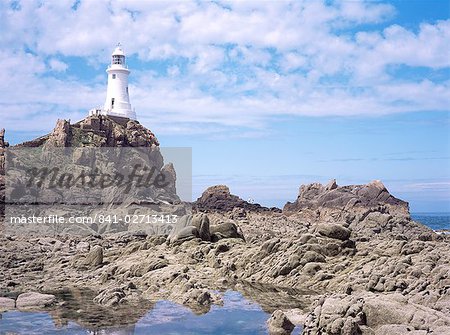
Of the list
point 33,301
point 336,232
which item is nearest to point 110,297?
point 33,301

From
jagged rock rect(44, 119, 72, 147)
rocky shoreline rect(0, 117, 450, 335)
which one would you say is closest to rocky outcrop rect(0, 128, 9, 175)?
jagged rock rect(44, 119, 72, 147)

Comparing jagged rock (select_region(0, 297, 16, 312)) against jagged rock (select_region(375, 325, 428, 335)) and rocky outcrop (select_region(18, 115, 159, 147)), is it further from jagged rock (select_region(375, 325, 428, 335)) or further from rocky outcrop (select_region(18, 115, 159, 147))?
rocky outcrop (select_region(18, 115, 159, 147))

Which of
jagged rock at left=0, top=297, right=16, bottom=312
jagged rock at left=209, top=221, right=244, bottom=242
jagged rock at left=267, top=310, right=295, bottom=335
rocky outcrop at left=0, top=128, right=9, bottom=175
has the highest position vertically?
rocky outcrop at left=0, top=128, right=9, bottom=175

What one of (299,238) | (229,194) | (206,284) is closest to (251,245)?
(299,238)

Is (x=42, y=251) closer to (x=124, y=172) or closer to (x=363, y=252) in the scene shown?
(x=363, y=252)

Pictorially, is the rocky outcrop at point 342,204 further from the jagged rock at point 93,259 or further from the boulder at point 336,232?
the jagged rock at point 93,259

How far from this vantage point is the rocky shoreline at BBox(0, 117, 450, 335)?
1717 cm

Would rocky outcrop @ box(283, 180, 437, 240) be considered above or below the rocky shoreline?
above

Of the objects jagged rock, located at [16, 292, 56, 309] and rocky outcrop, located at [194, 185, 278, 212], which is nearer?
jagged rock, located at [16, 292, 56, 309]

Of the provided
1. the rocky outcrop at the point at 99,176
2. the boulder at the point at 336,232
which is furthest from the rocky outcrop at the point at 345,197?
the boulder at the point at 336,232

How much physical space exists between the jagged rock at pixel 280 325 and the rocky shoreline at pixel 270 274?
0.13 ft

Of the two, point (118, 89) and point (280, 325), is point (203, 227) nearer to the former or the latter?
point (280, 325)

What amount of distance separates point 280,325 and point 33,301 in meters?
12.5

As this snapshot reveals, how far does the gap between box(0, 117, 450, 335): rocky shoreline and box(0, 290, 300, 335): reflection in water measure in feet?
2.49
